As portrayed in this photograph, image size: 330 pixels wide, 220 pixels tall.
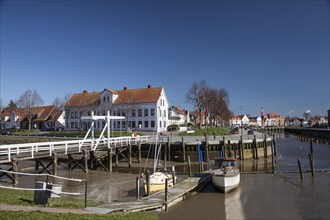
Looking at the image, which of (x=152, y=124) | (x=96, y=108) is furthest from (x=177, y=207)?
(x=96, y=108)

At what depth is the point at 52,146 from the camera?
1110 inches

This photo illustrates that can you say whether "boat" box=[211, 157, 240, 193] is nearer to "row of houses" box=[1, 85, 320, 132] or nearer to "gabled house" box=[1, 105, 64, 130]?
"row of houses" box=[1, 85, 320, 132]

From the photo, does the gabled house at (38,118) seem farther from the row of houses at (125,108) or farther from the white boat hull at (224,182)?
the white boat hull at (224,182)

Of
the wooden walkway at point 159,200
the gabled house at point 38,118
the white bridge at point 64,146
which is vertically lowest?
the wooden walkway at point 159,200

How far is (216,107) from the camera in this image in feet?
290

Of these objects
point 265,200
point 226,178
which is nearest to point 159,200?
point 226,178

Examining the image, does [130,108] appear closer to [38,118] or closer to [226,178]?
[38,118]

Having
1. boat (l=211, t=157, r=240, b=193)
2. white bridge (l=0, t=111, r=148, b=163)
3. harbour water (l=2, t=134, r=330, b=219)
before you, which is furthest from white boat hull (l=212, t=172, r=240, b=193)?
white bridge (l=0, t=111, r=148, b=163)

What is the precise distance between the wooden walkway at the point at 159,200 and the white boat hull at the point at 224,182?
1191 millimetres

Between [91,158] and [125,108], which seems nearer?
[91,158]

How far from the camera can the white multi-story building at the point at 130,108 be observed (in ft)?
221

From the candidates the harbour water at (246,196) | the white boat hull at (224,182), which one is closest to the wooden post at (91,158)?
the harbour water at (246,196)

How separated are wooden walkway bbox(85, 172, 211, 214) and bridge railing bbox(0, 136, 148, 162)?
11719 millimetres

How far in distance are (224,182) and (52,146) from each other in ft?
50.8
